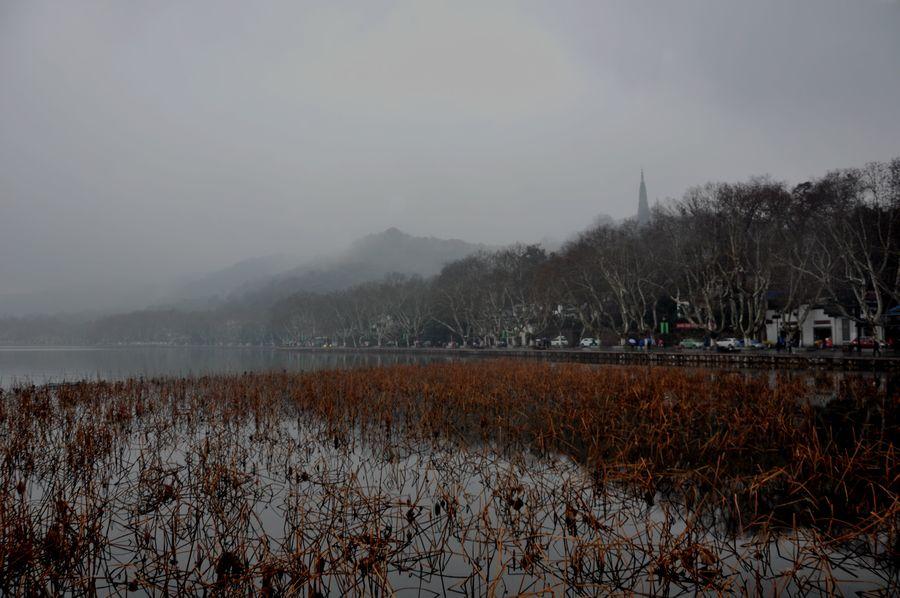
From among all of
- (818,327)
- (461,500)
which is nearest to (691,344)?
(818,327)

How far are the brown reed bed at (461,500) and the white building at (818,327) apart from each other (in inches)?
1493

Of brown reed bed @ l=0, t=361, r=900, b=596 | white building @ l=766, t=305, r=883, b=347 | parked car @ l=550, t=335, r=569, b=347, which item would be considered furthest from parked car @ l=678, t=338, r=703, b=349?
brown reed bed @ l=0, t=361, r=900, b=596

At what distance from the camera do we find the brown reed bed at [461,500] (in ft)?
13.8

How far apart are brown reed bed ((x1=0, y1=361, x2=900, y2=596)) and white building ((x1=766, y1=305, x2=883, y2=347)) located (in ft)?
124

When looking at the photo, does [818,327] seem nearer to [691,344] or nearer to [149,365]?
[691,344]

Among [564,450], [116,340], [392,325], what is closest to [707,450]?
[564,450]

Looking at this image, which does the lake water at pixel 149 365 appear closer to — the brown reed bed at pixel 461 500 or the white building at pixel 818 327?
the brown reed bed at pixel 461 500

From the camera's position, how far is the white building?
43.6m

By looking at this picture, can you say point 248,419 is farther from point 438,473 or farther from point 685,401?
point 685,401

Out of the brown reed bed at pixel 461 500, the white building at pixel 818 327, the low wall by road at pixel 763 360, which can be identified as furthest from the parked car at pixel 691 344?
the brown reed bed at pixel 461 500

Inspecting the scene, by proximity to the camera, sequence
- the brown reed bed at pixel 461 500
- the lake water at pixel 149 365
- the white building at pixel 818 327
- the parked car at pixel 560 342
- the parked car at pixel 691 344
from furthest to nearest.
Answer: the parked car at pixel 560 342
the parked car at pixel 691 344
the white building at pixel 818 327
the lake water at pixel 149 365
the brown reed bed at pixel 461 500

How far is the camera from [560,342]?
61.9 meters

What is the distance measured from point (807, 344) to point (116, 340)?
7699 inches

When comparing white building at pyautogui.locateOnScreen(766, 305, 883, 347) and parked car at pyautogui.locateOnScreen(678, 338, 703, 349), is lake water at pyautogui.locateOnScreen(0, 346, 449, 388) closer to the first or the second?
parked car at pyautogui.locateOnScreen(678, 338, 703, 349)
